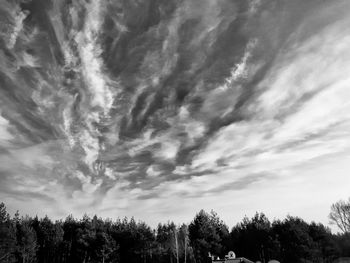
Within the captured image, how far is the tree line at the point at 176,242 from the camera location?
69875 mm

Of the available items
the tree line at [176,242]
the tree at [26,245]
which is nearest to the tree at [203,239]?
the tree line at [176,242]

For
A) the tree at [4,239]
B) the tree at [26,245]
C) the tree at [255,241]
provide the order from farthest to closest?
1. the tree at [255,241]
2. the tree at [26,245]
3. the tree at [4,239]

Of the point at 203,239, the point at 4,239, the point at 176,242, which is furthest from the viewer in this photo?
the point at 203,239

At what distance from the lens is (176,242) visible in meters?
64.1

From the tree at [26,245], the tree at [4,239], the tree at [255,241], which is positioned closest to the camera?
the tree at [4,239]

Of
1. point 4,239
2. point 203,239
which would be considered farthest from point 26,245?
point 203,239

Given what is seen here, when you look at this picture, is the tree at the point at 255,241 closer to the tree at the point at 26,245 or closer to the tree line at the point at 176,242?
the tree line at the point at 176,242

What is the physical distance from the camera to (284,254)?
238 ft

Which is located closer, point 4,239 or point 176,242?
point 4,239

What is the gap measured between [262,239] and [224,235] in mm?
12596

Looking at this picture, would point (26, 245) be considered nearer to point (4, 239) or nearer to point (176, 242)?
point (4, 239)

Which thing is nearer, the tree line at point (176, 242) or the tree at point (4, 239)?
the tree at point (4, 239)

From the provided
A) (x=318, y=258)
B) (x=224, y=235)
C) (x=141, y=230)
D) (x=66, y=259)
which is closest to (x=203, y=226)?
(x=224, y=235)

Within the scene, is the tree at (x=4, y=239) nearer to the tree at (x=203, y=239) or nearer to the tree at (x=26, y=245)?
the tree at (x=26, y=245)
